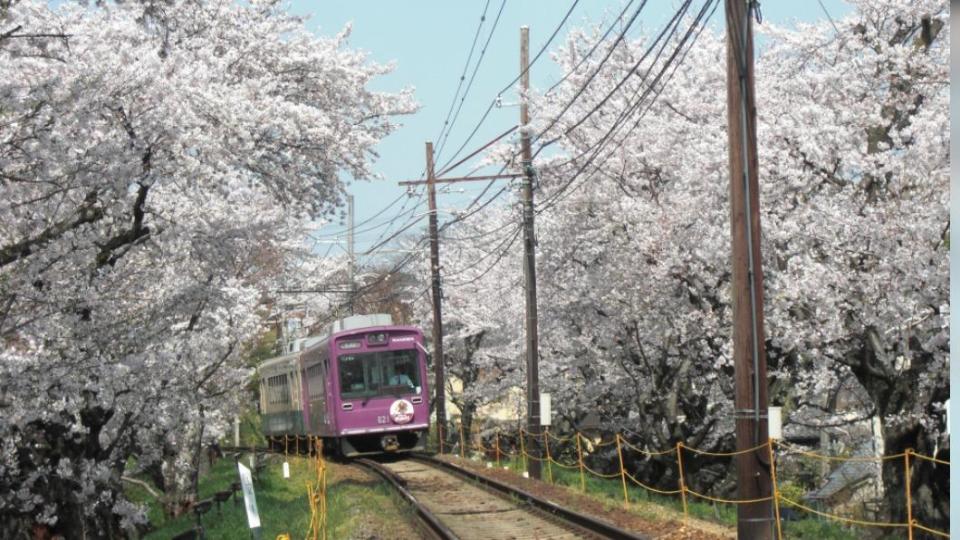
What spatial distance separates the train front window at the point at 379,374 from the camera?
1011 inches

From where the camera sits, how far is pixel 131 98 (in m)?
10.8

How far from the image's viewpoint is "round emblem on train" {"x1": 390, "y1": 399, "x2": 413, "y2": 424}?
26.3m

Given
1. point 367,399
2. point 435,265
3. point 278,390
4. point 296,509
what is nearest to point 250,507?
point 296,509

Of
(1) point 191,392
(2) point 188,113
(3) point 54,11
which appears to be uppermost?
(3) point 54,11

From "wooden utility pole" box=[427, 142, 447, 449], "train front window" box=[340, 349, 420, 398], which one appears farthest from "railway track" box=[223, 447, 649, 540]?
"wooden utility pole" box=[427, 142, 447, 449]

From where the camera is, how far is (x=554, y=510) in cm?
1590

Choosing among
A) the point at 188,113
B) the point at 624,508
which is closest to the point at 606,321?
the point at 624,508

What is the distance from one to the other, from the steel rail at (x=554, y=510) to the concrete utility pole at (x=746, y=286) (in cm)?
147

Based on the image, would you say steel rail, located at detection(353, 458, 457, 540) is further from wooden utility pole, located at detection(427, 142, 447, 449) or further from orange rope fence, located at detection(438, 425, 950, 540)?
wooden utility pole, located at detection(427, 142, 447, 449)

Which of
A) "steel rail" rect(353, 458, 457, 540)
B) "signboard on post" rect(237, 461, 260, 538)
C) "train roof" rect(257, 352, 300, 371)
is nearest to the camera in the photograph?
"signboard on post" rect(237, 461, 260, 538)

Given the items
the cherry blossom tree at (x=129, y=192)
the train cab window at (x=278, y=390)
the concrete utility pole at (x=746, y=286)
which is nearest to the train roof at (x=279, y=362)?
the train cab window at (x=278, y=390)

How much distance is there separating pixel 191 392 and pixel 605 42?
37.3ft

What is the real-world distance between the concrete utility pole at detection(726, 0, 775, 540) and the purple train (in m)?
15.1

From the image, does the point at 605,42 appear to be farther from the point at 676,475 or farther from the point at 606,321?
the point at 676,475
